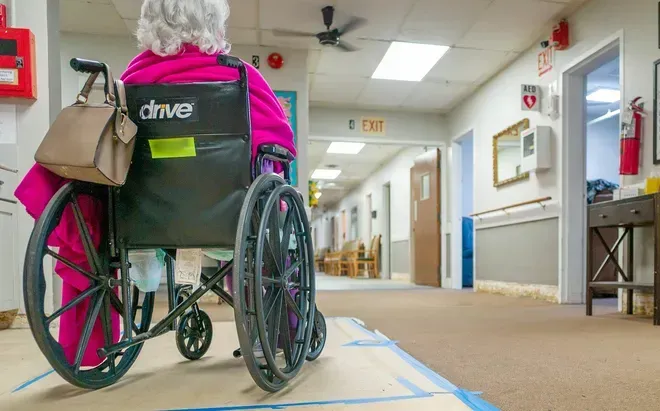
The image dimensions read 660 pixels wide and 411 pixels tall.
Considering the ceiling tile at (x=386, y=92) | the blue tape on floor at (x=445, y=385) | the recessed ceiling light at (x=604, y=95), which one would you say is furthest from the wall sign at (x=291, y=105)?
the recessed ceiling light at (x=604, y=95)

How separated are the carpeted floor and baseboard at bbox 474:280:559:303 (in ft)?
2.57

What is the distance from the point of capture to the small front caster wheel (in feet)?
5.52

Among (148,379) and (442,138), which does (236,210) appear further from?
(442,138)

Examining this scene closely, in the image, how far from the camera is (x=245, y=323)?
1.07 m

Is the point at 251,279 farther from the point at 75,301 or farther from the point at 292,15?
the point at 292,15

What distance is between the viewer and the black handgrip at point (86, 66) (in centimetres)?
109

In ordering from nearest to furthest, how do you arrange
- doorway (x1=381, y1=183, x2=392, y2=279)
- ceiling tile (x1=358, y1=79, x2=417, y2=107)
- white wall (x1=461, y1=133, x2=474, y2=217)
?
1. ceiling tile (x1=358, y1=79, x2=417, y2=107)
2. white wall (x1=461, y1=133, x2=474, y2=217)
3. doorway (x1=381, y1=183, x2=392, y2=279)

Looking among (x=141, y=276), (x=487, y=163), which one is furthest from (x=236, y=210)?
(x=487, y=163)

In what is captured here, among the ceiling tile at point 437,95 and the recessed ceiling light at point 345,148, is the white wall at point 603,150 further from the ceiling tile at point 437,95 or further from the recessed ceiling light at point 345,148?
the recessed ceiling light at point 345,148

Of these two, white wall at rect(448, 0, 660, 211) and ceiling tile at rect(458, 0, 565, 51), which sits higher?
ceiling tile at rect(458, 0, 565, 51)

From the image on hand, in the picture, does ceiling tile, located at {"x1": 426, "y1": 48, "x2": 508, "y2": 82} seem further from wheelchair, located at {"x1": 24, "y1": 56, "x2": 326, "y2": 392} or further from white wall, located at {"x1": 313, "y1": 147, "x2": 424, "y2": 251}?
wheelchair, located at {"x1": 24, "y1": 56, "x2": 326, "y2": 392}

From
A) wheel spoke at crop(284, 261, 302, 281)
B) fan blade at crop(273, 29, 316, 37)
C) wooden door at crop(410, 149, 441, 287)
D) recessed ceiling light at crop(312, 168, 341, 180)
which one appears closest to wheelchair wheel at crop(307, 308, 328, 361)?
wheel spoke at crop(284, 261, 302, 281)

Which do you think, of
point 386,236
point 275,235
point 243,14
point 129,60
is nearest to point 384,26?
point 243,14

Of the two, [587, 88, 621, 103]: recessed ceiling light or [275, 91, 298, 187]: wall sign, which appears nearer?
[275, 91, 298, 187]: wall sign
